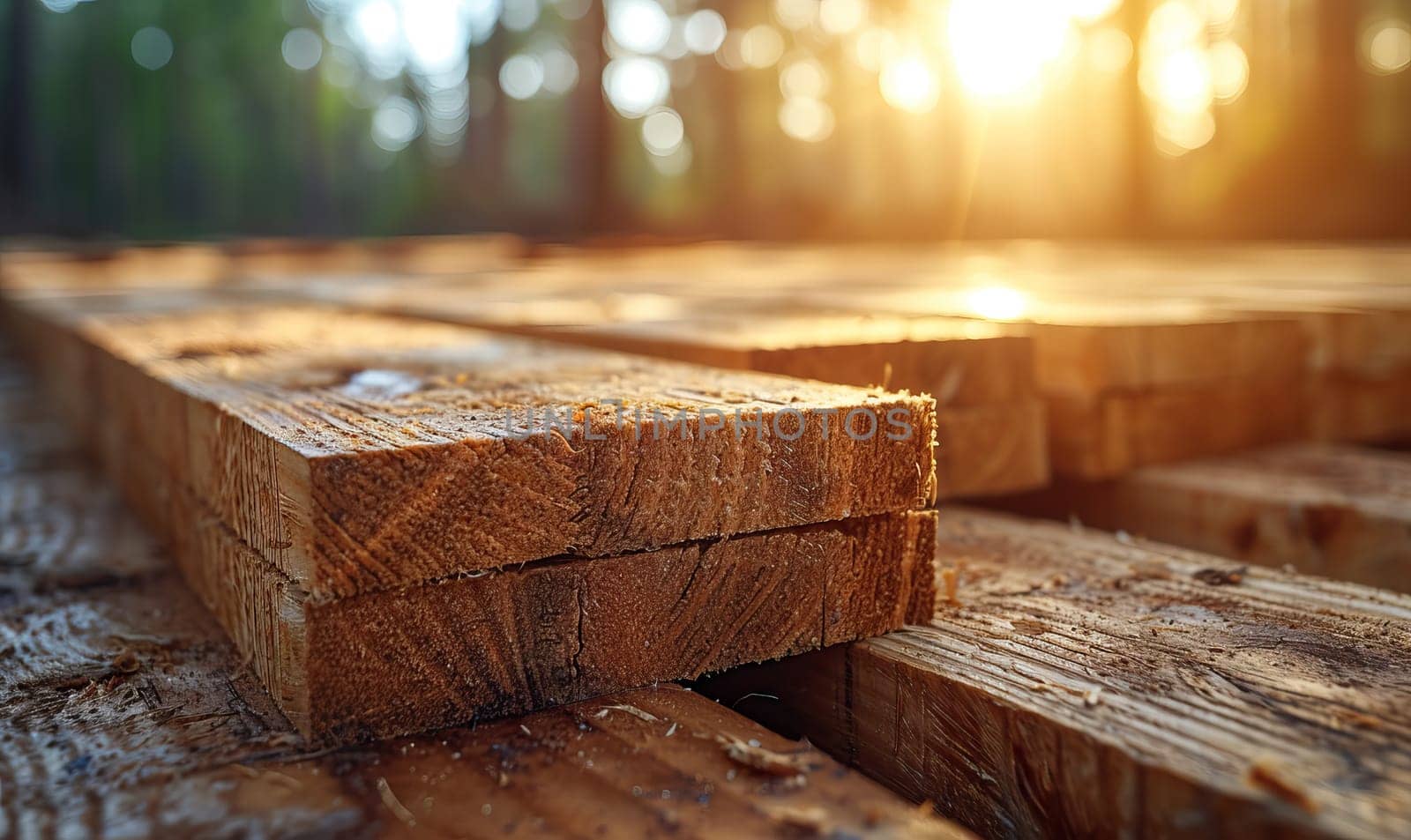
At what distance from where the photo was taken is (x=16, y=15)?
8195 millimetres

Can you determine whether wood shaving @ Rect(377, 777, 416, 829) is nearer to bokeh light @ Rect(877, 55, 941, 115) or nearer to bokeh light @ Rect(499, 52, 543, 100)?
bokeh light @ Rect(877, 55, 941, 115)

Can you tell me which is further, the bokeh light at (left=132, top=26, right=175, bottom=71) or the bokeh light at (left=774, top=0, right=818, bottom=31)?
the bokeh light at (left=132, top=26, right=175, bottom=71)

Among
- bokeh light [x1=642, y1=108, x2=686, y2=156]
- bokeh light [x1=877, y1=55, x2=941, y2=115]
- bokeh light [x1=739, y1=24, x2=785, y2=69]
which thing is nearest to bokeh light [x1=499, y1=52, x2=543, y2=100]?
bokeh light [x1=642, y1=108, x2=686, y2=156]

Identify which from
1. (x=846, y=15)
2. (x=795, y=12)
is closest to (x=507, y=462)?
(x=846, y=15)

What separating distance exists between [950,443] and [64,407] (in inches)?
83.0

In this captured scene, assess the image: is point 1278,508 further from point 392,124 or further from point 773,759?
point 392,124

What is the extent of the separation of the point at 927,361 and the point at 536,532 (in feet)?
2.66

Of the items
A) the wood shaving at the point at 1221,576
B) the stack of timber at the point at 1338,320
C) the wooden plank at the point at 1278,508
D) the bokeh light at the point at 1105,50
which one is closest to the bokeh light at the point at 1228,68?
the bokeh light at the point at 1105,50

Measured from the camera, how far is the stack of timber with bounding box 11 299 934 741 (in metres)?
0.91

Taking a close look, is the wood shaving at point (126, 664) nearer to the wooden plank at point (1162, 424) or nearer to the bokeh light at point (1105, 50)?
the wooden plank at point (1162, 424)

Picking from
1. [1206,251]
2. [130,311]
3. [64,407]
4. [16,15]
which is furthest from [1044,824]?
[16,15]

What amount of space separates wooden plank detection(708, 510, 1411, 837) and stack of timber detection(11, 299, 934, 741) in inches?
4.1

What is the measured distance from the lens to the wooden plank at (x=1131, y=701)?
0.80m

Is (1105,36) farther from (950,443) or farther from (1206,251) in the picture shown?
(950,443)
